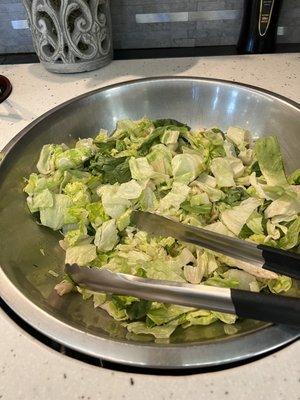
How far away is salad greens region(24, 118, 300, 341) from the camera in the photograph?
2.00 ft

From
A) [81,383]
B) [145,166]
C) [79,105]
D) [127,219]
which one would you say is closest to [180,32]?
[79,105]

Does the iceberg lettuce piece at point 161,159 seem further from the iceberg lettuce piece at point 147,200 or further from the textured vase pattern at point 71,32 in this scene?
the textured vase pattern at point 71,32

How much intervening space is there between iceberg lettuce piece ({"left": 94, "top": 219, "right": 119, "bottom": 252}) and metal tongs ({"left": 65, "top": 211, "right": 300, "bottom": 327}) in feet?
0.31

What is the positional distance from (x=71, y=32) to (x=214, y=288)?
767mm

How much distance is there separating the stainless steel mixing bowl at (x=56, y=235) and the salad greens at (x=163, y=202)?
0.09 ft

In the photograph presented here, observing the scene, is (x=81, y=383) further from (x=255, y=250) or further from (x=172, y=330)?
(x=255, y=250)

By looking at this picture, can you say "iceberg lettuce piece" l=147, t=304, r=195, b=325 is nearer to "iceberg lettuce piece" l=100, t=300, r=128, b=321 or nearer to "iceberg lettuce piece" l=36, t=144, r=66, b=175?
"iceberg lettuce piece" l=100, t=300, r=128, b=321

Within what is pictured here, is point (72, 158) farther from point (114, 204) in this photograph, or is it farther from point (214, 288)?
point (214, 288)

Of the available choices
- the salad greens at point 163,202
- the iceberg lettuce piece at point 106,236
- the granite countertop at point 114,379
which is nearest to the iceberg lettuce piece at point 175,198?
the salad greens at point 163,202

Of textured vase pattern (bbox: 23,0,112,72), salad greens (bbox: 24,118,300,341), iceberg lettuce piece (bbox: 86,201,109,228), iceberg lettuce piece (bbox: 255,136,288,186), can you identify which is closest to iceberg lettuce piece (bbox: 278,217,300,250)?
salad greens (bbox: 24,118,300,341)

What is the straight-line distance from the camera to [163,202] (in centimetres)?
77

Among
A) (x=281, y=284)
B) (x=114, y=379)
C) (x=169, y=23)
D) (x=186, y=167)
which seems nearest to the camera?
(x=114, y=379)

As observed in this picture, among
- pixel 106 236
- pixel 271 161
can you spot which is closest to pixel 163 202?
pixel 106 236

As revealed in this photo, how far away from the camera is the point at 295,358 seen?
18.9 inches
